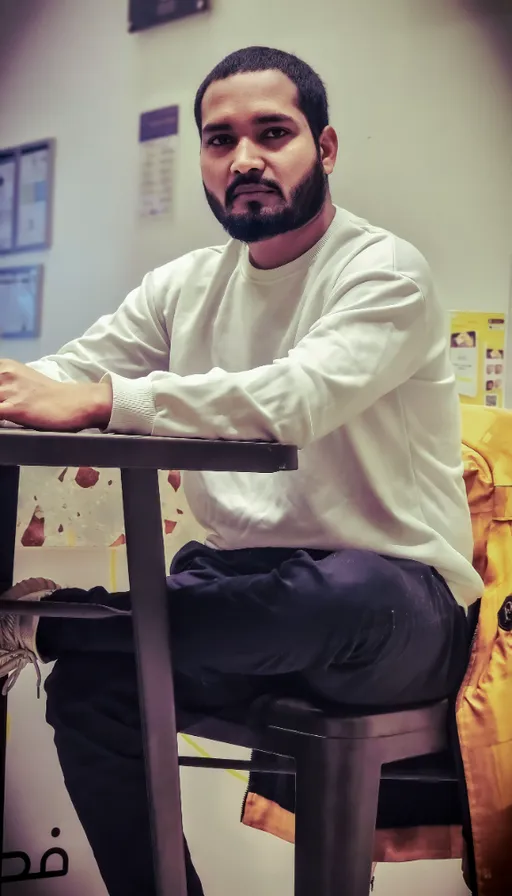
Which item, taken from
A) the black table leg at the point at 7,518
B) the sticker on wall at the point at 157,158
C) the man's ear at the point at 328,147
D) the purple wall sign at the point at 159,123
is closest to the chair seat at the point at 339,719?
the black table leg at the point at 7,518

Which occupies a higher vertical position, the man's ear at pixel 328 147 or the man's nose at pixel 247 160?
the man's ear at pixel 328 147

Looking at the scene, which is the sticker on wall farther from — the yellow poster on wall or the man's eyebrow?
the yellow poster on wall

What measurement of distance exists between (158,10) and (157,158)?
271 millimetres

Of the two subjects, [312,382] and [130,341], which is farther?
[130,341]

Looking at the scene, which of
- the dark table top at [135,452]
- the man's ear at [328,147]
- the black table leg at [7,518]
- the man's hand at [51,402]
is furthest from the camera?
the man's ear at [328,147]

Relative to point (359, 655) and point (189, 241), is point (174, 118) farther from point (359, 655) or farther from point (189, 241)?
point (359, 655)

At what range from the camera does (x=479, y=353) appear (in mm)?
1494

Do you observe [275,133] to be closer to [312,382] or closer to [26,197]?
[312,382]

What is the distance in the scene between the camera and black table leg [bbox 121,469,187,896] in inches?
35.0

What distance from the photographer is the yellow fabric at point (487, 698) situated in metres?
1.08

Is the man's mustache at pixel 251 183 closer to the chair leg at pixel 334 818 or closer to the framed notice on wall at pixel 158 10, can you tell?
the framed notice on wall at pixel 158 10

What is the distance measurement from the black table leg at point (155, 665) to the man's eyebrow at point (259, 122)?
0.63 meters

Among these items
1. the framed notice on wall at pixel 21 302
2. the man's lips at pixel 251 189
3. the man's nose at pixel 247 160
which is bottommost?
the framed notice on wall at pixel 21 302

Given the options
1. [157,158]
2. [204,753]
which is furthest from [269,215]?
[204,753]
